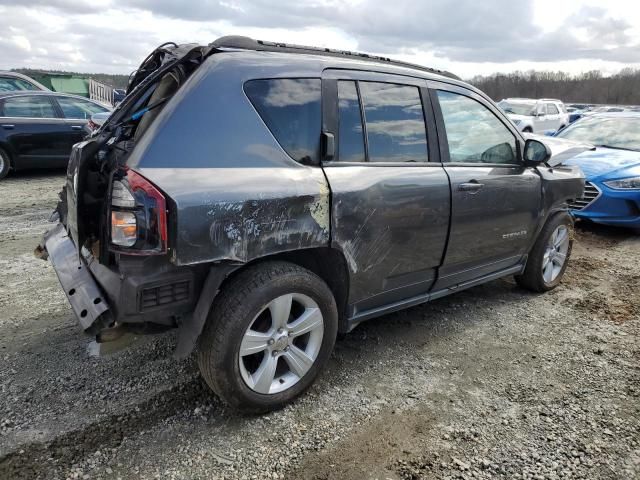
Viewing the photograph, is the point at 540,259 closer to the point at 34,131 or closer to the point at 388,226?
the point at 388,226

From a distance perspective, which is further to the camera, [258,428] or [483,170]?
[483,170]

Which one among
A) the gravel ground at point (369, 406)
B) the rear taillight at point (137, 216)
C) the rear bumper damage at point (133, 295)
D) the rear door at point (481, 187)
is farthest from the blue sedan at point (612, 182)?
the rear taillight at point (137, 216)

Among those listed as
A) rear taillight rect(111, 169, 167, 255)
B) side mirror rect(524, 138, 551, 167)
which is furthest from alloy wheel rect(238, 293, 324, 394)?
side mirror rect(524, 138, 551, 167)

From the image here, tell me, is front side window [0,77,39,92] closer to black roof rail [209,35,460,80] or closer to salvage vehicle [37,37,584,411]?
salvage vehicle [37,37,584,411]

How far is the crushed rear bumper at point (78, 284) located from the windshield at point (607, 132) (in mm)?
7829

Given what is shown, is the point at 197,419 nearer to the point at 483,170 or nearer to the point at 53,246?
the point at 53,246

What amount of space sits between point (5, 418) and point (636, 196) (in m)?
7.11

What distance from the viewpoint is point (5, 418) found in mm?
2660

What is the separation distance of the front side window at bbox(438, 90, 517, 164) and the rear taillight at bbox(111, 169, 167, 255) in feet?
6.98

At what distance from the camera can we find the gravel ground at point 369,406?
96.0 inches

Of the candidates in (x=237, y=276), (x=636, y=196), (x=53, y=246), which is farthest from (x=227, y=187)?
(x=636, y=196)

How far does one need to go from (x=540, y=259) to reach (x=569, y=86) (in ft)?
230

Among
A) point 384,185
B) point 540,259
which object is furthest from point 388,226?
point 540,259

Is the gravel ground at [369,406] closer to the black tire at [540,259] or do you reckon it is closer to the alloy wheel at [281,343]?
the alloy wheel at [281,343]
